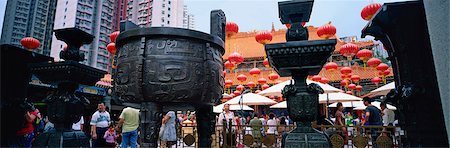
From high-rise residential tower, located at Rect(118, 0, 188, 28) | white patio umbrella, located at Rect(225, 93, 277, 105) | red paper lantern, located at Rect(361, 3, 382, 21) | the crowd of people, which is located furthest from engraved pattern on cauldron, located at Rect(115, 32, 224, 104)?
high-rise residential tower, located at Rect(118, 0, 188, 28)

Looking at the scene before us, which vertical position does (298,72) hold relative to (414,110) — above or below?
above

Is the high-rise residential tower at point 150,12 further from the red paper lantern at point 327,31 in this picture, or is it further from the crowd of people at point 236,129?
the crowd of people at point 236,129

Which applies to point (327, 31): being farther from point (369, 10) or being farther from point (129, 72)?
point (129, 72)

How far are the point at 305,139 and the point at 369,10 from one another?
645cm

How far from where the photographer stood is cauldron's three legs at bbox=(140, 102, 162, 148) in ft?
7.98

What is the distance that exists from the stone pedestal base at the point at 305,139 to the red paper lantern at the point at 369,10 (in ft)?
19.9

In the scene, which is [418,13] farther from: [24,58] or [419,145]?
[24,58]

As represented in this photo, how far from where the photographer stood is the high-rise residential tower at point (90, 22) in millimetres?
36719

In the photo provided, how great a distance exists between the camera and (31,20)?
111 feet

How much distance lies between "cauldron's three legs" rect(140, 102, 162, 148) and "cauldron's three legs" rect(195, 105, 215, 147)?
68 centimetres

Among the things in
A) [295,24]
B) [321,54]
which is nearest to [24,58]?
[295,24]

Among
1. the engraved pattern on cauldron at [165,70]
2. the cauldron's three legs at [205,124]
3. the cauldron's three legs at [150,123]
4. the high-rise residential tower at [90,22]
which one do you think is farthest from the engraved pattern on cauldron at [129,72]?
the high-rise residential tower at [90,22]

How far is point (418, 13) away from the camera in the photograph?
2.64 m

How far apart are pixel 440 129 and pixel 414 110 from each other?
0.27m
